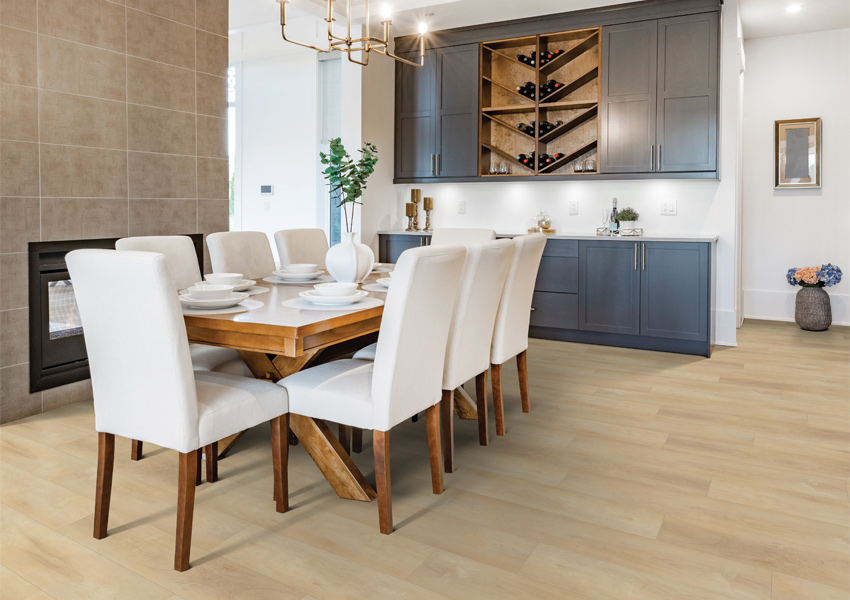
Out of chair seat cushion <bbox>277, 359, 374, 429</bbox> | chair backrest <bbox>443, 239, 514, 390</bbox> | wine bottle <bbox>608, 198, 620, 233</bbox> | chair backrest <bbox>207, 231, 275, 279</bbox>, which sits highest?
wine bottle <bbox>608, 198, 620, 233</bbox>

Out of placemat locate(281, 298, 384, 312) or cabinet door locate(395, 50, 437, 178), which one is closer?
placemat locate(281, 298, 384, 312)

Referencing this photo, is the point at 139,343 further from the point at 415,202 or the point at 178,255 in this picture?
the point at 415,202

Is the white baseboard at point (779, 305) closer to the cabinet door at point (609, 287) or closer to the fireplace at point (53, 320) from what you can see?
the cabinet door at point (609, 287)

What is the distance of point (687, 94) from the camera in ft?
15.8

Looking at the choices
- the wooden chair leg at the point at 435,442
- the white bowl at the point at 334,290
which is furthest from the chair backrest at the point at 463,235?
the wooden chair leg at the point at 435,442

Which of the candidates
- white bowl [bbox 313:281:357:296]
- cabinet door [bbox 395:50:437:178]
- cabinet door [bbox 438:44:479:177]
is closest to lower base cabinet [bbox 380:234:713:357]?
cabinet door [bbox 438:44:479:177]

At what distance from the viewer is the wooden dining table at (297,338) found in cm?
196

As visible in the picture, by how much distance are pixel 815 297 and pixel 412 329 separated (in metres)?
5.01

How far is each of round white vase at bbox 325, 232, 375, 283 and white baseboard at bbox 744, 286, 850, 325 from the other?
489 centimetres

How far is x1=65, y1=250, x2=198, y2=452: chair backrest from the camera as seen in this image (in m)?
1.77

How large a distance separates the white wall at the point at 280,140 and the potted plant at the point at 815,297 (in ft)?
15.5

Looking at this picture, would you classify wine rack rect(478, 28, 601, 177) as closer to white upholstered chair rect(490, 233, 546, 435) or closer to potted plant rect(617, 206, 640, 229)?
potted plant rect(617, 206, 640, 229)

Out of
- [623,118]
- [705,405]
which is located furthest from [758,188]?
[705,405]

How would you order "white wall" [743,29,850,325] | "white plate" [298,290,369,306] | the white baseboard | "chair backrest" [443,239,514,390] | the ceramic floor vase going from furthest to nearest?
the white baseboard, "white wall" [743,29,850,325], the ceramic floor vase, "chair backrest" [443,239,514,390], "white plate" [298,290,369,306]
